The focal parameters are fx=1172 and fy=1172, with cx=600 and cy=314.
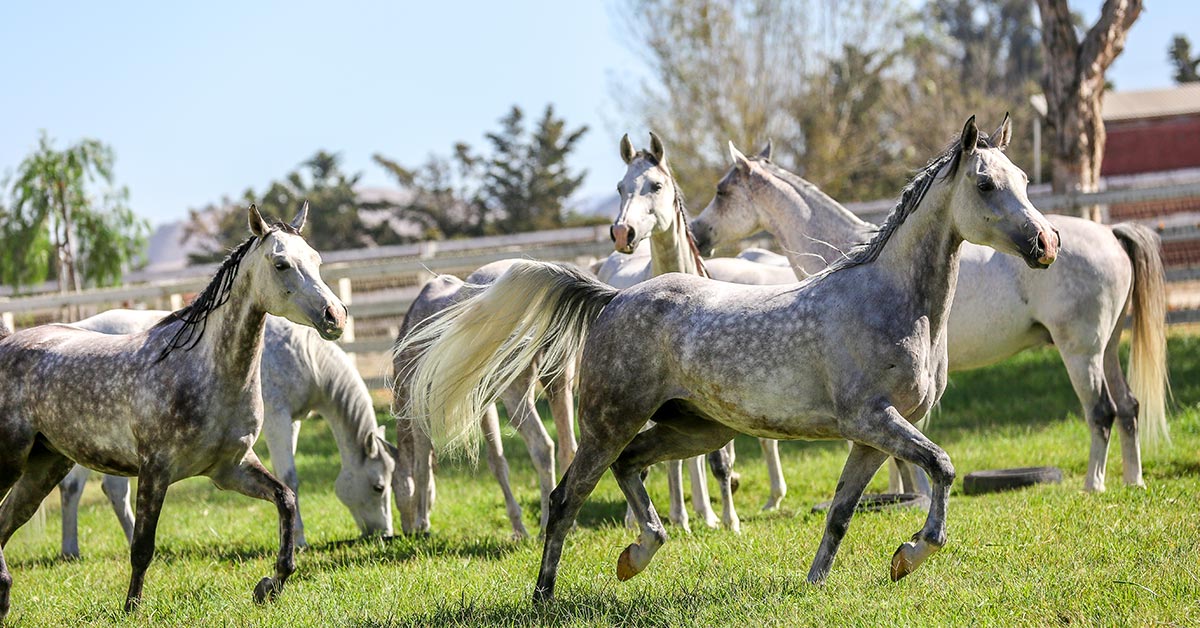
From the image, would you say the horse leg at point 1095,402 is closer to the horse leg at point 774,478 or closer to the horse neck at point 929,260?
the horse leg at point 774,478

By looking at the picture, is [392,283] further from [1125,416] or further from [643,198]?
[1125,416]

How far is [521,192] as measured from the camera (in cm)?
3269

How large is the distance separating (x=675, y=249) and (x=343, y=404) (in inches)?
97.7

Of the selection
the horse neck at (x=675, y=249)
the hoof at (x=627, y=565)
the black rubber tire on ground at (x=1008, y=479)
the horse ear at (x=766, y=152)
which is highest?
the horse ear at (x=766, y=152)

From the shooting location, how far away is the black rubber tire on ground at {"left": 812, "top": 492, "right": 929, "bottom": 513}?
689 cm

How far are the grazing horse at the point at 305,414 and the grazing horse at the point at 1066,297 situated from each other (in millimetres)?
2831

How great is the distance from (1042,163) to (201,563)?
31901 mm

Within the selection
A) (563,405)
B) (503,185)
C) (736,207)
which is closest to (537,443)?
(563,405)

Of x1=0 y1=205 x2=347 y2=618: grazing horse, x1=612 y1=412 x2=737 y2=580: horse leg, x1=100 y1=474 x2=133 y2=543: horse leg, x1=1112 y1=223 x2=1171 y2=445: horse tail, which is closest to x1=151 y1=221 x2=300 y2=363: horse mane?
x1=0 y1=205 x2=347 y2=618: grazing horse

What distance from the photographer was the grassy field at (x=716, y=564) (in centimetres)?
451

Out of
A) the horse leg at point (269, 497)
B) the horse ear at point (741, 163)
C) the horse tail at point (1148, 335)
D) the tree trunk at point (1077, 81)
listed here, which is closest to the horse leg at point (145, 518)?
the horse leg at point (269, 497)

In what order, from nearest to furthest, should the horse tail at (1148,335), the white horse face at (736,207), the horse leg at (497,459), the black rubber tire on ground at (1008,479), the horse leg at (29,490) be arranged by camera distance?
1. the horse leg at (29,490)
2. the horse leg at (497,459)
3. the black rubber tire on ground at (1008,479)
4. the horse tail at (1148,335)
5. the white horse face at (736,207)

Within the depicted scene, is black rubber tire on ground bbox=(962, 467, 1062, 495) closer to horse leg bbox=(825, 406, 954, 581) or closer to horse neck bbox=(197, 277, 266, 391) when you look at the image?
horse leg bbox=(825, 406, 954, 581)

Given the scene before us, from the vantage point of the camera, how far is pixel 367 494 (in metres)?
7.60
